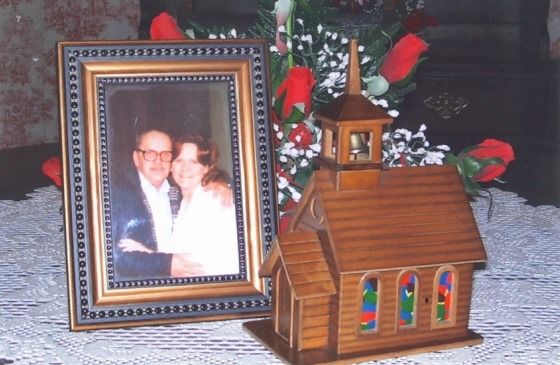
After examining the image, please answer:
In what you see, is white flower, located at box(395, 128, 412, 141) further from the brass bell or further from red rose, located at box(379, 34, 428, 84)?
the brass bell

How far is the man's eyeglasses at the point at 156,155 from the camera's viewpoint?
1009 millimetres

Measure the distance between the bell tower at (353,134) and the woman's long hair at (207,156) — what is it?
16cm

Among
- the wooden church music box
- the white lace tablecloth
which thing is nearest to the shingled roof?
the wooden church music box

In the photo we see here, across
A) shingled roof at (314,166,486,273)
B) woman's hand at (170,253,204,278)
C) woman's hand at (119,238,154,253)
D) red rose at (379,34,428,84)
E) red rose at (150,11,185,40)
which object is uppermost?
red rose at (150,11,185,40)

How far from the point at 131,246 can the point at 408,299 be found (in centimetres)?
30

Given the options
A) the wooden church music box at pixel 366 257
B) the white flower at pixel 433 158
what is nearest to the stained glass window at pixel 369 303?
the wooden church music box at pixel 366 257

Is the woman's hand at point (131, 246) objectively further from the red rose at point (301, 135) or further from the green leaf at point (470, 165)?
the green leaf at point (470, 165)

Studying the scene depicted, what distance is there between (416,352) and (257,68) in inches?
14.3

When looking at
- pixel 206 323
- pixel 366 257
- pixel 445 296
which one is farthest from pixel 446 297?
pixel 206 323

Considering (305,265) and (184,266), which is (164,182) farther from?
(305,265)

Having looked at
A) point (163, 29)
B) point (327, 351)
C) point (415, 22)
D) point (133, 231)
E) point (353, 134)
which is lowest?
point (327, 351)

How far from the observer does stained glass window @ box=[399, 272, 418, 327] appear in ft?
2.98

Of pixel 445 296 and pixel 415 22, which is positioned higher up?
pixel 415 22

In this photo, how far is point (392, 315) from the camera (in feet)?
2.96
